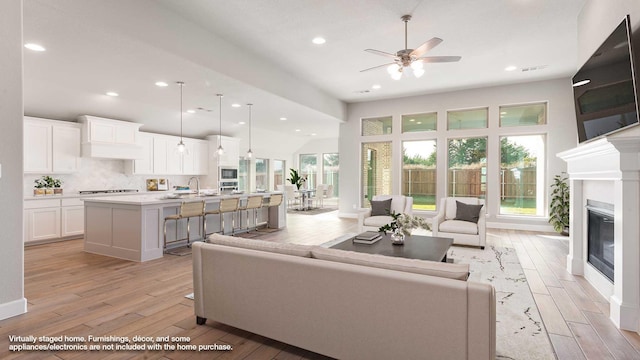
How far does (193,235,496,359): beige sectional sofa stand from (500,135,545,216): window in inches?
265

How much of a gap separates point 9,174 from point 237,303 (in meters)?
2.36

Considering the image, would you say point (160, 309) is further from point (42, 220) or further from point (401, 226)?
point (42, 220)

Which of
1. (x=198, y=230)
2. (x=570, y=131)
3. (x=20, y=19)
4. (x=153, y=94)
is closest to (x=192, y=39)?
(x=20, y=19)

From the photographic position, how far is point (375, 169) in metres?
9.02

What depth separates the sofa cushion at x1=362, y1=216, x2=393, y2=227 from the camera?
572 centimetres

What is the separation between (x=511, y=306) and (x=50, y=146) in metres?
7.97

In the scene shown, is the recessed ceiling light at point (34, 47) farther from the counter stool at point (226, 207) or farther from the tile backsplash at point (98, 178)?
the tile backsplash at point (98, 178)

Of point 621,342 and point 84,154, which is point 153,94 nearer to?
point 84,154

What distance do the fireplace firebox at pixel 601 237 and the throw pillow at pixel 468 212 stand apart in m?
1.82

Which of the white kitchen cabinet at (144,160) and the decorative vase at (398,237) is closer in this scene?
the decorative vase at (398,237)

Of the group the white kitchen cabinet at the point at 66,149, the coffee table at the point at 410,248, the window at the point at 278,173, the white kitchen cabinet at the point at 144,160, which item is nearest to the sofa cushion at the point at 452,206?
the coffee table at the point at 410,248

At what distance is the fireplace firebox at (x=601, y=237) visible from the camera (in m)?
3.19

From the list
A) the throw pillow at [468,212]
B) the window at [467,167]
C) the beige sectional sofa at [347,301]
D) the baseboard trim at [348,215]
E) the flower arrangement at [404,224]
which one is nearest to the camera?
the beige sectional sofa at [347,301]

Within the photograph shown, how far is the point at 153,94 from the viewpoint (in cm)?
576
